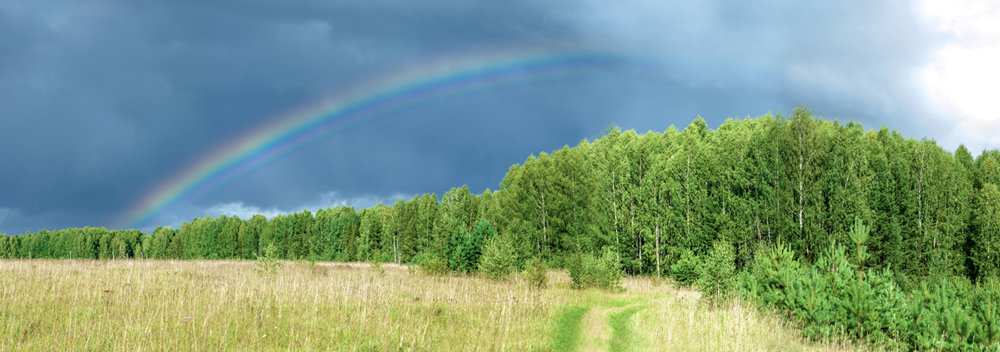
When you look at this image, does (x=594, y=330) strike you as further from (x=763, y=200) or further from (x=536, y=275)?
(x=763, y=200)

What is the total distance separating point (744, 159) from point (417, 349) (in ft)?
92.9

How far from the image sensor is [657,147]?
4031 centimetres

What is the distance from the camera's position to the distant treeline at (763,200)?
28.1 metres

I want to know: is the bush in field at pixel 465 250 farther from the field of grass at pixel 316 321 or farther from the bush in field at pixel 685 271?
the field of grass at pixel 316 321

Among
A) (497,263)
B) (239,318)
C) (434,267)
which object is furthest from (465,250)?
(239,318)

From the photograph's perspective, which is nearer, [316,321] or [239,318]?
[239,318]

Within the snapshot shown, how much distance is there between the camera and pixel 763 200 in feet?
95.7

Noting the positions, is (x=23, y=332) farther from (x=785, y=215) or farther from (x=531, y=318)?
(x=785, y=215)

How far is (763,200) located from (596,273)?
13748mm

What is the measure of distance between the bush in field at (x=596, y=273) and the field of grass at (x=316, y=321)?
7.86 m

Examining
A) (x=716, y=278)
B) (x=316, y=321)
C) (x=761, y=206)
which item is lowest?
(x=716, y=278)

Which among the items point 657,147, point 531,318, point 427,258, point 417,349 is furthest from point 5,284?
point 657,147

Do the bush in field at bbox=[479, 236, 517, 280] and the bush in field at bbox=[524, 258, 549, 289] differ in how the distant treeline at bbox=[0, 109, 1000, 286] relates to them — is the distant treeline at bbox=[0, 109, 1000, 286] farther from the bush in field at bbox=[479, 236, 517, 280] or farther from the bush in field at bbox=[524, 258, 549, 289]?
the bush in field at bbox=[524, 258, 549, 289]

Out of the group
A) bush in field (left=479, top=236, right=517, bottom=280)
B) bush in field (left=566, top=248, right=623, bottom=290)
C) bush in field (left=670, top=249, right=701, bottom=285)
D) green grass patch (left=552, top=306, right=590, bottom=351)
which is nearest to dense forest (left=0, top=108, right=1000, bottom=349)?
bush in field (left=670, top=249, right=701, bottom=285)
